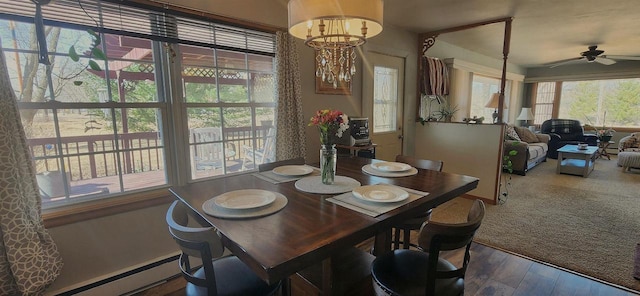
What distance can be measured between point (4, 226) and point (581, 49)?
7.85 m

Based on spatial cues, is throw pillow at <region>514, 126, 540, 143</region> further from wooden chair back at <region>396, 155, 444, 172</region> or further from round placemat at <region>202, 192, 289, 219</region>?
round placemat at <region>202, 192, 289, 219</region>

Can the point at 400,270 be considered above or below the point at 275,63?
below

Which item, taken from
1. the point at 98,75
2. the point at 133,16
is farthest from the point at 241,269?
the point at 133,16

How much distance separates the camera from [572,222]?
3.03 meters

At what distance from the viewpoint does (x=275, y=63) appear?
260 cm

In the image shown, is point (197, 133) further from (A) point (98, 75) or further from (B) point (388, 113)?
(B) point (388, 113)

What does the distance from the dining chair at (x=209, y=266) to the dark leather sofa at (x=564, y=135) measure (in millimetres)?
7626

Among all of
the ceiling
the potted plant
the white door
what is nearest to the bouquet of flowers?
the ceiling

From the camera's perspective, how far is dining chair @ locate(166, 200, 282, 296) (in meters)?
1.05

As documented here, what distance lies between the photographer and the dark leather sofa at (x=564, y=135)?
20.9 ft

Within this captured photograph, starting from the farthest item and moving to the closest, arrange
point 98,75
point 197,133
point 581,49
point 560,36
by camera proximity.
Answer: point 581,49 < point 560,36 < point 197,133 < point 98,75

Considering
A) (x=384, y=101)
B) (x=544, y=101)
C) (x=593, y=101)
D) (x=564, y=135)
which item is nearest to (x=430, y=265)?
(x=384, y=101)

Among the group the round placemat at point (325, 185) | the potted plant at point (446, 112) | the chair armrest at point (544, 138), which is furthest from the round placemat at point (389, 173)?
the chair armrest at point (544, 138)

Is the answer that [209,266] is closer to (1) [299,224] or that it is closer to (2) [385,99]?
(1) [299,224]
